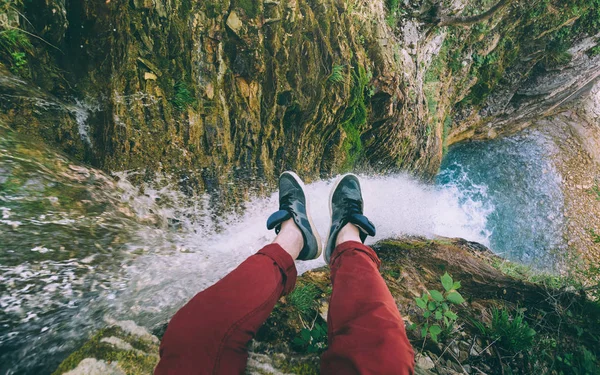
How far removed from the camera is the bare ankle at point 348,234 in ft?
7.94

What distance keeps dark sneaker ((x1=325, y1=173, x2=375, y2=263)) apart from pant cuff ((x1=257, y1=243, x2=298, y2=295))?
74 centimetres

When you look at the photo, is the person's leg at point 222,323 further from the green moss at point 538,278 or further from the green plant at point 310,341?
the green moss at point 538,278

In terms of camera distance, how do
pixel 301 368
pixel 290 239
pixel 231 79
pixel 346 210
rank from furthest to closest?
pixel 231 79 < pixel 346 210 < pixel 290 239 < pixel 301 368

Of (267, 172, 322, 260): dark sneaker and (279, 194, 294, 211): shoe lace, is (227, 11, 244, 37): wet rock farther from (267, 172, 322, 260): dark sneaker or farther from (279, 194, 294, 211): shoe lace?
(279, 194, 294, 211): shoe lace

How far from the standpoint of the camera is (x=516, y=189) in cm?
789

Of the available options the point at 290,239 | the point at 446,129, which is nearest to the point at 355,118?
the point at 290,239

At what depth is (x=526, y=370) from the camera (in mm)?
1927

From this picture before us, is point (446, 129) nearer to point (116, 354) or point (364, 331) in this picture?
point (364, 331)

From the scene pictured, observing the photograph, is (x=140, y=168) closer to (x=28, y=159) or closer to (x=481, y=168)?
(x=28, y=159)

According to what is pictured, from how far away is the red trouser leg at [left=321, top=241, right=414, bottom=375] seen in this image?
115 cm

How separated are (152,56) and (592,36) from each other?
31.4ft

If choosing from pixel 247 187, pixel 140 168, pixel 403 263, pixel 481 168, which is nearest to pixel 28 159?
pixel 140 168

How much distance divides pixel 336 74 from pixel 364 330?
3.05 metres

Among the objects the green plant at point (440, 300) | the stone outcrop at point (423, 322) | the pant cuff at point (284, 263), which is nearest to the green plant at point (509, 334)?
the stone outcrop at point (423, 322)
